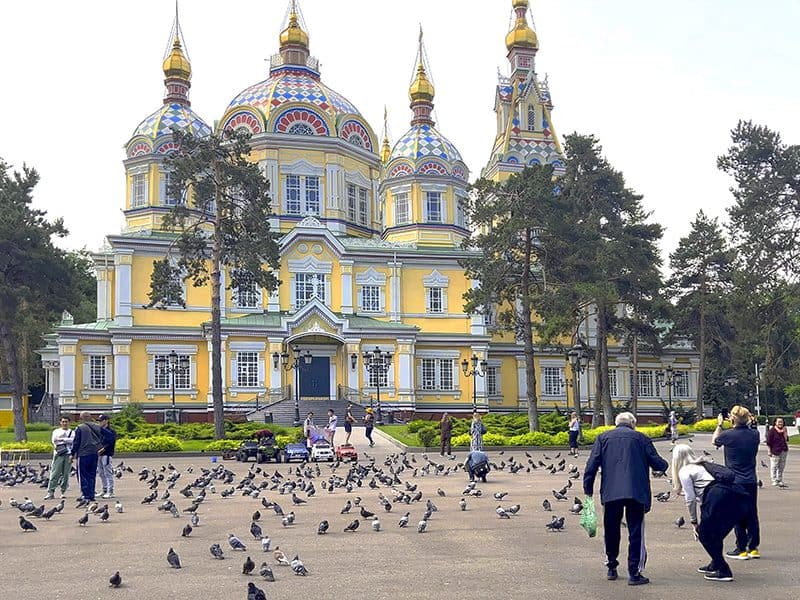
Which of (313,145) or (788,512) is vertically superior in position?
(313,145)

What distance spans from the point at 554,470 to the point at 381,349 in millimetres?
29841

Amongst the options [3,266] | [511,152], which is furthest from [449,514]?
[511,152]

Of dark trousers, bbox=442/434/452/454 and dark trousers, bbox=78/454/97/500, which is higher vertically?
dark trousers, bbox=78/454/97/500

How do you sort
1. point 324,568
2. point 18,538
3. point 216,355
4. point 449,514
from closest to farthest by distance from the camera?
point 324,568 < point 18,538 < point 449,514 < point 216,355

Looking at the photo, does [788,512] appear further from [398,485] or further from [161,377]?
[161,377]

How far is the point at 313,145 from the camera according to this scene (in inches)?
2218

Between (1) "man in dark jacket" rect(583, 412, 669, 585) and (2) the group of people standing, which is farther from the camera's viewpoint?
(2) the group of people standing

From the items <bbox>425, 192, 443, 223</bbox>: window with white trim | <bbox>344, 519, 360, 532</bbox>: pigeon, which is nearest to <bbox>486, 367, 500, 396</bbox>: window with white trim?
<bbox>425, 192, 443, 223</bbox>: window with white trim

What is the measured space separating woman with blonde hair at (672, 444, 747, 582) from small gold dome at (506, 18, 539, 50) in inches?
2451

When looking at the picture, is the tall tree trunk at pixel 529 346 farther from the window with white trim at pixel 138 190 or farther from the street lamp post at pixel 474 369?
the window with white trim at pixel 138 190

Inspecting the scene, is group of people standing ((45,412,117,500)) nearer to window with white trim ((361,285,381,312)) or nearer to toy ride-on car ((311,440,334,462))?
toy ride-on car ((311,440,334,462))

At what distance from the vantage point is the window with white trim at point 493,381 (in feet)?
192

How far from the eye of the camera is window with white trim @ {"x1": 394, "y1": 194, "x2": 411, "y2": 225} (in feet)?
191

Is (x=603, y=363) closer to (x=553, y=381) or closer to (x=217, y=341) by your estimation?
(x=553, y=381)
